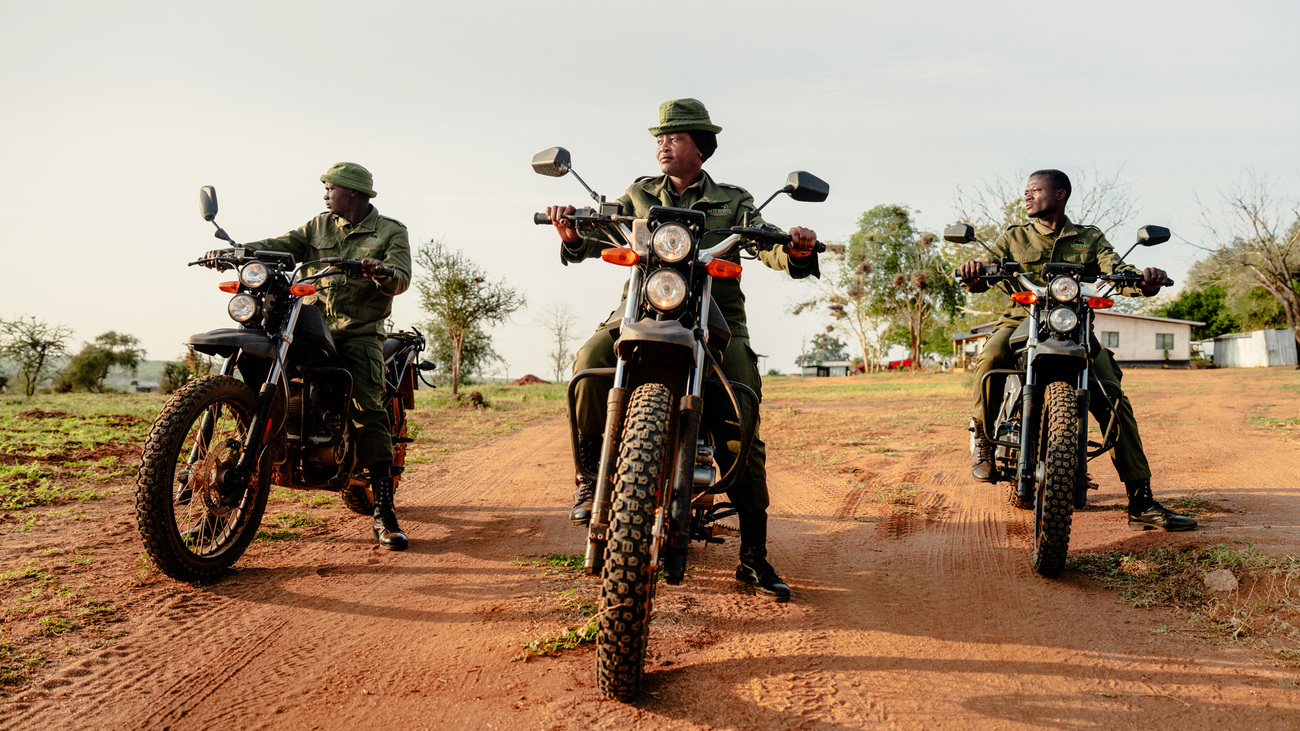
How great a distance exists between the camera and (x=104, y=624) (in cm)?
309

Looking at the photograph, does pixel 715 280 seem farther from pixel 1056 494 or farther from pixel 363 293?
pixel 363 293

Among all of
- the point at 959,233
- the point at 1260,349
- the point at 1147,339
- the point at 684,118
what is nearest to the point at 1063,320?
the point at 959,233

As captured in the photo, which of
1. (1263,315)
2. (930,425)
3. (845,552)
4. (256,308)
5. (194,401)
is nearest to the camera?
(194,401)

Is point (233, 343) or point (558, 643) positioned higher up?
point (233, 343)

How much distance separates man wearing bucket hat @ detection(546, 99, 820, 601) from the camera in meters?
3.45

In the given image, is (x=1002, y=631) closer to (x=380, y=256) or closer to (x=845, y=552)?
(x=845, y=552)

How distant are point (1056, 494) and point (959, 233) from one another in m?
1.74

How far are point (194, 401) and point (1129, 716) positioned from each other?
390 centimetres

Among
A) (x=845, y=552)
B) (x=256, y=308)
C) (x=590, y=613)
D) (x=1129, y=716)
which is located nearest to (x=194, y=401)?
(x=256, y=308)

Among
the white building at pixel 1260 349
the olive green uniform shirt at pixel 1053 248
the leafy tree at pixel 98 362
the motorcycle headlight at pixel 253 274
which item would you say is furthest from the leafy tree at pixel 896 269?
the motorcycle headlight at pixel 253 274

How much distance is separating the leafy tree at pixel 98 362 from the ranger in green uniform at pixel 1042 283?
90.0ft

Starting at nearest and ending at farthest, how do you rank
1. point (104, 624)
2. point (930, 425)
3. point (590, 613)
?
point (104, 624), point (590, 613), point (930, 425)

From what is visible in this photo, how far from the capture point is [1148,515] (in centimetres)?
468

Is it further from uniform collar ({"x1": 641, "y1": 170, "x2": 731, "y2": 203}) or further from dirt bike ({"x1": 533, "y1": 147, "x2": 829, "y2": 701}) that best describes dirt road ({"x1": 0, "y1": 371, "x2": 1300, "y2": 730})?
uniform collar ({"x1": 641, "y1": 170, "x2": 731, "y2": 203})
